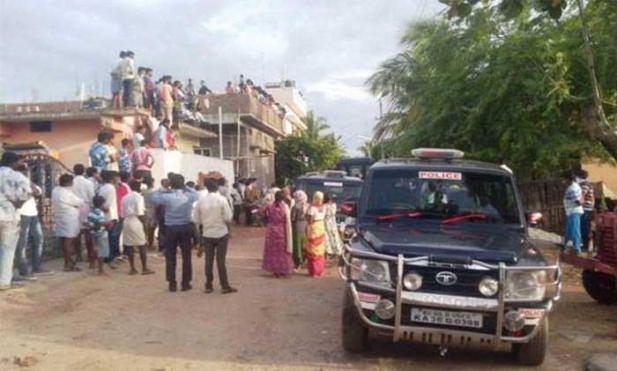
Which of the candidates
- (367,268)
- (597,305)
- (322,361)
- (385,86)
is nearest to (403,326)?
(367,268)

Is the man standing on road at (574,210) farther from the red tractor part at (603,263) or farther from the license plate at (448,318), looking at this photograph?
the license plate at (448,318)

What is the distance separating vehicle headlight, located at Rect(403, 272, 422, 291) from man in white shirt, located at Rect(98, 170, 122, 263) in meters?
6.97

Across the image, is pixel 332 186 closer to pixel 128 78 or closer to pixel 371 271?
pixel 128 78

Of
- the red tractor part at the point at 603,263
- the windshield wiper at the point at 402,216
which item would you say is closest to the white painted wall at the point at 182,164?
the windshield wiper at the point at 402,216

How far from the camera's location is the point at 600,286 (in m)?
9.01

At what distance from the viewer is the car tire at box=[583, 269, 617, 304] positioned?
8.90m

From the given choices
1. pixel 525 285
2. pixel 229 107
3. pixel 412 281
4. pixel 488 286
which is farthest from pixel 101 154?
pixel 229 107

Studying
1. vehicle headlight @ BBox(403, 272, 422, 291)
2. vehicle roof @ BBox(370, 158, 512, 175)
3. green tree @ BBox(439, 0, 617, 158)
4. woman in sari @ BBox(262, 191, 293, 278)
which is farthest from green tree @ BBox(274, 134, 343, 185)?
vehicle headlight @ BBox(403, 272, 422, 291)

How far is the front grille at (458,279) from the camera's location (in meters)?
5.66

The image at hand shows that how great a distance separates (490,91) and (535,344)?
982 centimetres

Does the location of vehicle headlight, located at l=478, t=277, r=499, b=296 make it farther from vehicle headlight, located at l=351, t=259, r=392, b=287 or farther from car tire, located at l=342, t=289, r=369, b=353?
car tire, located at l=342, t=289, r=369, b=353

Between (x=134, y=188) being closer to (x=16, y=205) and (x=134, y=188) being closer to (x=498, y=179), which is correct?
(x=16, y=205)

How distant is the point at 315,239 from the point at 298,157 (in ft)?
88.2

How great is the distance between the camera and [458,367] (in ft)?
20.1
